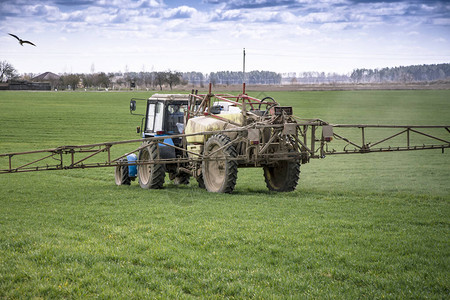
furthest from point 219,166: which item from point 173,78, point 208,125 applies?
point 173,78

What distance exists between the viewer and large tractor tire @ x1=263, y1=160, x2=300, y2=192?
49.2 feet

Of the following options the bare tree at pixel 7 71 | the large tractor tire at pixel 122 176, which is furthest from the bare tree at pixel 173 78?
the large tractor tire at pixel 122 176

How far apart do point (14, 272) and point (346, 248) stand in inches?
201

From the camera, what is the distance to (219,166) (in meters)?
14.9

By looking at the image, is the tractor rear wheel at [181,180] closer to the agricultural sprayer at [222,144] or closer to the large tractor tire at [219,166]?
the agricultural sprayer at [222,144]

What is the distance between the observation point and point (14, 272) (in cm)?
774

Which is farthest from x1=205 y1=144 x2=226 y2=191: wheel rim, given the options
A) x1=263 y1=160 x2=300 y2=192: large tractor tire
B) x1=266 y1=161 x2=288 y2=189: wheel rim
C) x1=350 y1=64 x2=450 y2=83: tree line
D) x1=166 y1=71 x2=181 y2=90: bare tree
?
x1=166 y1=71 x2=181 y2=90: bare tree

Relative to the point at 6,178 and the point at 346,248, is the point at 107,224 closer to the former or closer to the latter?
the point at 346,248

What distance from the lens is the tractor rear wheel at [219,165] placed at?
14094mm

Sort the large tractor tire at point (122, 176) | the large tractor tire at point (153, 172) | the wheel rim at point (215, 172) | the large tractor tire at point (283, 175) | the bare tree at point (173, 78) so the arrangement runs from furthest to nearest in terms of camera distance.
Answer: the bare tree at point (173, 78) → the large tractor tire at point (122, 176) → the large tractor tire at point (153, 172) → the large tractor tire at point (283, 175) → the wheel rim at point (215, 172)

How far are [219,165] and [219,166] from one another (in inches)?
1.3

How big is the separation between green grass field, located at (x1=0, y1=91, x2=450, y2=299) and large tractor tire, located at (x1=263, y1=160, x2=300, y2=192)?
0.45 meters

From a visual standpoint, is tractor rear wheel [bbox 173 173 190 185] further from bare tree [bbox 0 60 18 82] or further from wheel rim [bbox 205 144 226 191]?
bare tree [bbox 0 60 18 82]

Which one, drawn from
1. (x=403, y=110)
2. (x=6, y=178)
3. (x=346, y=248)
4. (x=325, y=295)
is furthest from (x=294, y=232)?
(x=403, y=110)
